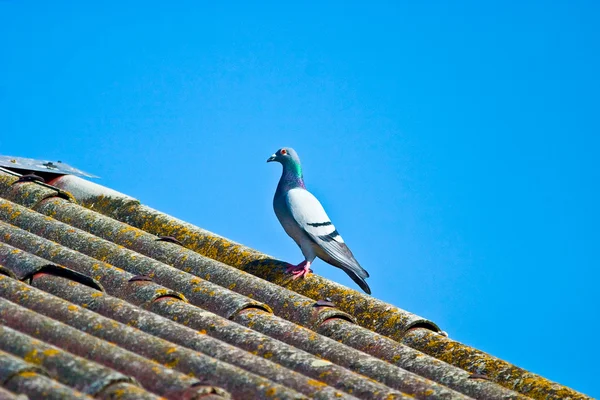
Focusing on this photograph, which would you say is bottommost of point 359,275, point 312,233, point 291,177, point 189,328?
point 189,328

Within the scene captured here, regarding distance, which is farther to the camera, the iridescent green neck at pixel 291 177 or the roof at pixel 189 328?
the iridescent green neck at pixel 291 177

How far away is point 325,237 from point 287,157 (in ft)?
2.54

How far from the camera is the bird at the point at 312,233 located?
20.4 ft

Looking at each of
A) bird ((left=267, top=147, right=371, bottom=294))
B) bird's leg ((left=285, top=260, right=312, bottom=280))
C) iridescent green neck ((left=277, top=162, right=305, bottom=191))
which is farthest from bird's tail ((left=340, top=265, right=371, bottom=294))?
iridescent green neck ((left=277, top=162, right=305, bottom=191))

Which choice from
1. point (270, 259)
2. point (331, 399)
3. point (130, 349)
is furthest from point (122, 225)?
point (331, 399)

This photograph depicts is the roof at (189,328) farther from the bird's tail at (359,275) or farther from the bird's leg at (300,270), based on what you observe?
the bird's tail at (359,275)

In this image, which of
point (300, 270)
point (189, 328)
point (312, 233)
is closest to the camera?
point (189, 328)

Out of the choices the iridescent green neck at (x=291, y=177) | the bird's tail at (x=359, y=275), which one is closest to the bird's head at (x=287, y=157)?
the iridescent green neck at (x=291, y=177)

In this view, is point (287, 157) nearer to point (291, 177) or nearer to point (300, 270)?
point (291, 177)

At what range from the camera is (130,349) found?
3873 millimetres

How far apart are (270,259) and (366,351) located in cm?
159

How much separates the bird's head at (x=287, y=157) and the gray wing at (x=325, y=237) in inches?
17.0

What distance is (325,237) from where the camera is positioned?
20.5ft

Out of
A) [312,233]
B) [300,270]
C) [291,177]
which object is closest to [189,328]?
[300,270]
